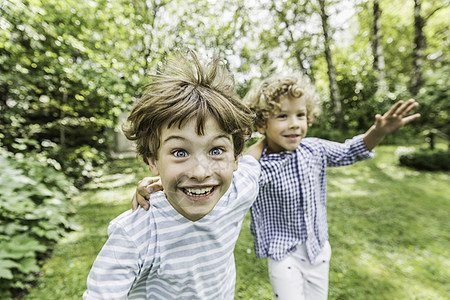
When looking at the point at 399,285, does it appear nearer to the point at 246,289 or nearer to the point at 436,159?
the point at 246,289

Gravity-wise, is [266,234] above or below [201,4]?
below

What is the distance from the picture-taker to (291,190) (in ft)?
5.46

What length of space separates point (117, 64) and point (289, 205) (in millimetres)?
3548

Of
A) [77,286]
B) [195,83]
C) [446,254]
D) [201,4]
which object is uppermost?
[201,4]

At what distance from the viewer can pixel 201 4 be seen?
4449 mm

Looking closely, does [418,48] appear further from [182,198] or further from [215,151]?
[182,198]

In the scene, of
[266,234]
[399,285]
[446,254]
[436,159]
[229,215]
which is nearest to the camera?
[229,215]

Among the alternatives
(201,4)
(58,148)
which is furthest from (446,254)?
(58,148)

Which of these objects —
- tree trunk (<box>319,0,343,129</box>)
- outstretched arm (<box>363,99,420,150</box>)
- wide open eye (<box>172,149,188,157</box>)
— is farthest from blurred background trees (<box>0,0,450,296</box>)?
outstretched arm (<box>363,99,420,150</box>)

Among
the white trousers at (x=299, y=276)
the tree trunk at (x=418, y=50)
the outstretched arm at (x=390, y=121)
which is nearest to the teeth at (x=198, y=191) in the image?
the white trousers at (x=299, y=276)

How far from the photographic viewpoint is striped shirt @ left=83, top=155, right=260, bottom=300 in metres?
0.89

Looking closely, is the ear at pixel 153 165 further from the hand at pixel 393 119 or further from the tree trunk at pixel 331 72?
the tree trunk at pixel 331 72

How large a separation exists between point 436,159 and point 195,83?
853 cm

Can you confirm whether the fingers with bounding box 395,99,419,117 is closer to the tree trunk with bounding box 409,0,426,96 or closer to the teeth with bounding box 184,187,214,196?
the teeth with bounding box 184,187,214,196
